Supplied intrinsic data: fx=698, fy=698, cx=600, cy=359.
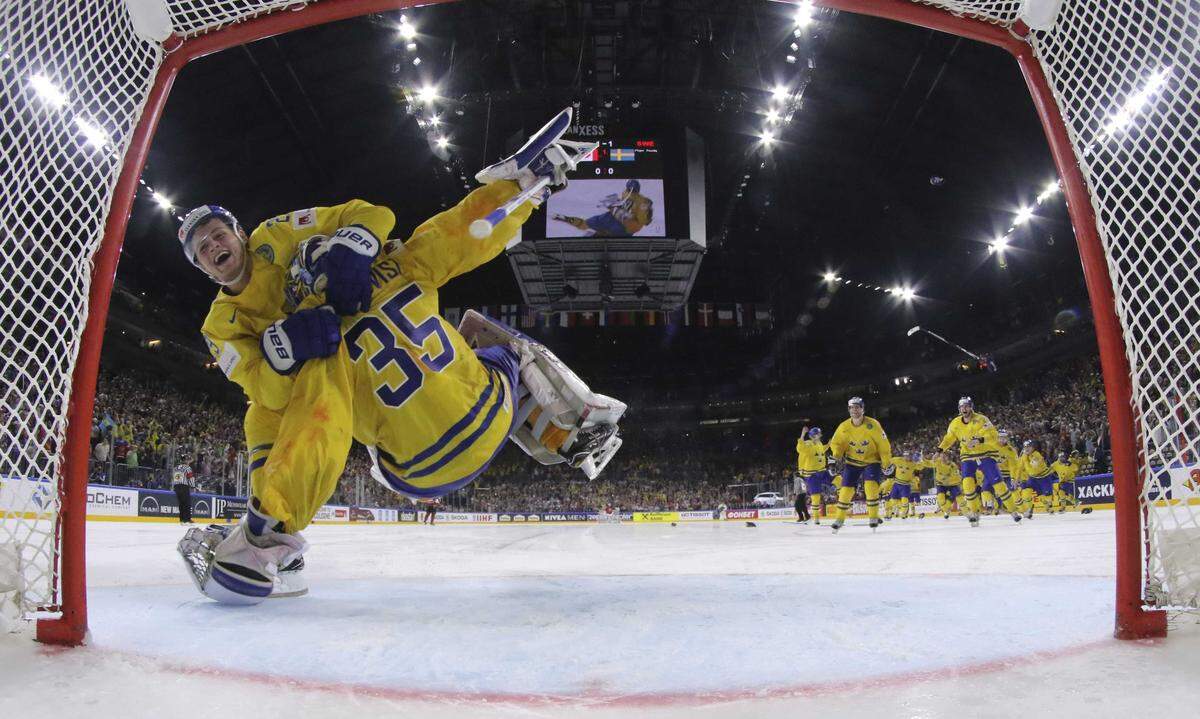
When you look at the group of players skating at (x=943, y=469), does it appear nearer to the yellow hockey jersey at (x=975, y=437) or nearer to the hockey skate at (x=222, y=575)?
the yellow hockey jersey at (x=975, y=437)

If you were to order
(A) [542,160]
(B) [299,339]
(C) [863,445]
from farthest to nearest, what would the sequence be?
(C) [863,445], (A) [542,160], (B) [299,339]

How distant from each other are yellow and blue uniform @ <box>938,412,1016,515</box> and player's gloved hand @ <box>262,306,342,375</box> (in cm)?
961

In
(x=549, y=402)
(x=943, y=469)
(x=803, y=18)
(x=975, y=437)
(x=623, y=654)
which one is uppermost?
(x=803, y=18)

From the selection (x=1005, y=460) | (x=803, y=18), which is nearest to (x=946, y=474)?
(x=1005, y=460)

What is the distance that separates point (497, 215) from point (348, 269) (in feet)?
1.87

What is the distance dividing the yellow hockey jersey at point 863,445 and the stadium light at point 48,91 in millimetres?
8629

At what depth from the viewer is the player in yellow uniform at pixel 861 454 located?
8969mm

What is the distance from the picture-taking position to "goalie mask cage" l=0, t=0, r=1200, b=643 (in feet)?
5.15

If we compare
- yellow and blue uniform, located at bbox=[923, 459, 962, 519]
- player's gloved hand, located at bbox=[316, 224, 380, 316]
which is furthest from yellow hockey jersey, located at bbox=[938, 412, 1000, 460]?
player's gloved hand, located at bbox=[316, 224, 380, 316]

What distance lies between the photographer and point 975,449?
10.0 m

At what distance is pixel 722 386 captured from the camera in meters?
31.5

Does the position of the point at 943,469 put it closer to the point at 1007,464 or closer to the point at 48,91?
the point at 1007,464

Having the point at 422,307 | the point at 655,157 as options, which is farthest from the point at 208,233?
the point at 655,157

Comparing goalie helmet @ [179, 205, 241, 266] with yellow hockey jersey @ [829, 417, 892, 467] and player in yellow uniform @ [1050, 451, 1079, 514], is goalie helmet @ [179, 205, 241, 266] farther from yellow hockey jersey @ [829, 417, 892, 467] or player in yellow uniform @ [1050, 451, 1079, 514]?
player in yellow uniform @ [1050, 451, 1079, 514]
